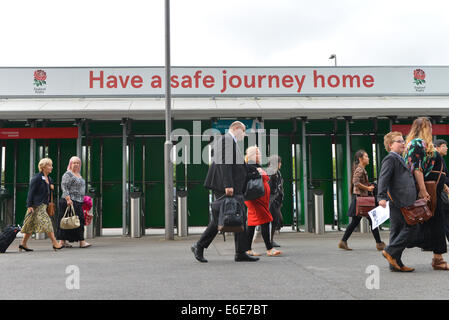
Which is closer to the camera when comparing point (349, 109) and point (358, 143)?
point (349, 109)

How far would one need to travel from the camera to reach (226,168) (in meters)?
6.47

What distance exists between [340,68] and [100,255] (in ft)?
29.8

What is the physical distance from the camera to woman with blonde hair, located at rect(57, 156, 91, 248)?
939cm

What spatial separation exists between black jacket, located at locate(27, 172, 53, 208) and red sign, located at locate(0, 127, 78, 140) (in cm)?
408

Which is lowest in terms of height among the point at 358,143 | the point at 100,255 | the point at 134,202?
the point at 100,255

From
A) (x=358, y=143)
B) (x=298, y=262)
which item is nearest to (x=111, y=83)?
(x=358, y=143)

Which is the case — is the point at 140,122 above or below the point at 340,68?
below

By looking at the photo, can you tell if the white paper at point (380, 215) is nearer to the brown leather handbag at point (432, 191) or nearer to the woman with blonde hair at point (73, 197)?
the brown leather handbag at point (432, 191)

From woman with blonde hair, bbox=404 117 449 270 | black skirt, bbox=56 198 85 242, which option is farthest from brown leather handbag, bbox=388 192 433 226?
black skirt, bbox=56 198 85 242

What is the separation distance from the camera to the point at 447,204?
21.9 ft

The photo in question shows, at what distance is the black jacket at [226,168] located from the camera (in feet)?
21.3

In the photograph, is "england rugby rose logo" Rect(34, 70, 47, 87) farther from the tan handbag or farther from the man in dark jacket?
the man in dark jacket
